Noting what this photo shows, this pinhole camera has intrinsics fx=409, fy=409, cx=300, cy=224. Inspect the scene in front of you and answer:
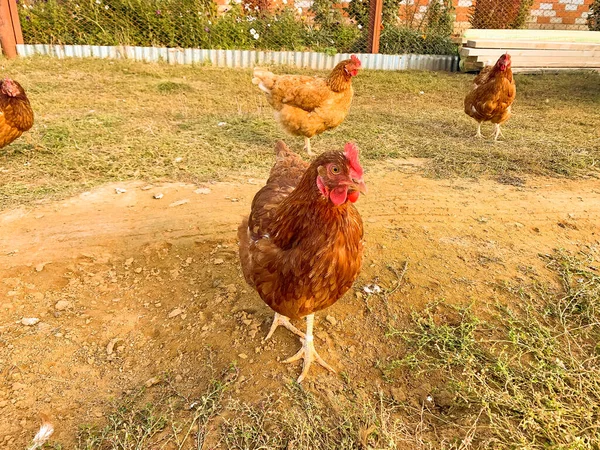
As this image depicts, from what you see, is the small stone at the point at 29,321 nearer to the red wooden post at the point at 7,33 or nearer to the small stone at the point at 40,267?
the small stone at the point at 40,267

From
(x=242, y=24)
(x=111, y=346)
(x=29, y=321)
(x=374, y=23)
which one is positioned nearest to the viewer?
(x=111, y=346)

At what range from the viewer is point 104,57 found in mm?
8461

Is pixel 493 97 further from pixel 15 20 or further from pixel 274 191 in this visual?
pixel 15 20

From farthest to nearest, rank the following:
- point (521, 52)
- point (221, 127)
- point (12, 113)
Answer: point (521, 52) → point (221, 127) → point (12, 113)

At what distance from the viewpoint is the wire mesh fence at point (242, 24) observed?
8.52m

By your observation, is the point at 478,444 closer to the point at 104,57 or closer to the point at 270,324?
the point at 270,324

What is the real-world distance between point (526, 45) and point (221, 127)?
23.6ft

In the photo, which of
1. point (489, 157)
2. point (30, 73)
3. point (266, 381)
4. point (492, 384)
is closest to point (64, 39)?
point (30, 73)

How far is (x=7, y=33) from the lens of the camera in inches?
307

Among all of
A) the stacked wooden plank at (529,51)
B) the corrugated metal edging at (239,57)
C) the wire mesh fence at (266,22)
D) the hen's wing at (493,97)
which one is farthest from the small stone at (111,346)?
the stacked wooden plank at (529,51)

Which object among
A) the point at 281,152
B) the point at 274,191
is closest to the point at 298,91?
the point at 281,152

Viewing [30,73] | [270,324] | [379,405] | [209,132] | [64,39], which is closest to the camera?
[379,405]

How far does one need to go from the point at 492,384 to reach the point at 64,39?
973 cm

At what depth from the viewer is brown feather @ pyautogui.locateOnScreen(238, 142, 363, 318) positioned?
1.78 metres
